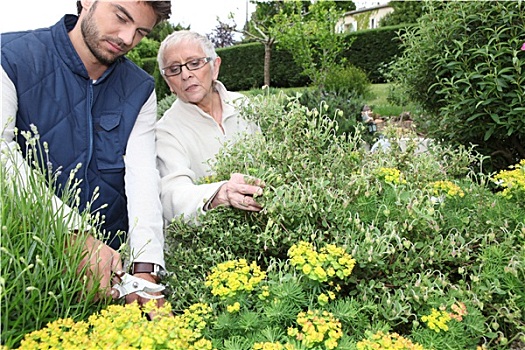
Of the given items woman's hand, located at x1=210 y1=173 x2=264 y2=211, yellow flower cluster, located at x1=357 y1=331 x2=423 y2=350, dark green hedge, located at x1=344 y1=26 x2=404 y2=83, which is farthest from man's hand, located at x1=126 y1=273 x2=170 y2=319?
dark green hedge, located at x1=344 y1=26 x2=404 y2=83

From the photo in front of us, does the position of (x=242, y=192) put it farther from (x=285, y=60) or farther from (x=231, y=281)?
(x=285, y=60)

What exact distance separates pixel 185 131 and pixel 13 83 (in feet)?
3.41

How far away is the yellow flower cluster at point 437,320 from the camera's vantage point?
154cm

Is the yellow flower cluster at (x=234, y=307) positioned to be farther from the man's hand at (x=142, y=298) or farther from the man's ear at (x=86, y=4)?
the man's ear at (x=86, y=4)

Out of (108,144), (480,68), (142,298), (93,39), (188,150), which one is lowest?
(142,298)

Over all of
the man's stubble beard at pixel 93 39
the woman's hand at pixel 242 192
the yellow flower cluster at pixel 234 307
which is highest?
the man's stubble beard at pixel 93 39

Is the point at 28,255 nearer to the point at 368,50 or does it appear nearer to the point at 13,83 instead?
the point at 13,83

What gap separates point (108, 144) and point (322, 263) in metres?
1.23

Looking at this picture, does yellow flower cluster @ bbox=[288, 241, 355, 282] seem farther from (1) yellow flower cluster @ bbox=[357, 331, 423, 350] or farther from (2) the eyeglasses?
(2) the eyeglasses

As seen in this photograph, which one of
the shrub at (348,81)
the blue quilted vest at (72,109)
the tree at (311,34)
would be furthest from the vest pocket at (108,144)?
the shrub at (348,81)

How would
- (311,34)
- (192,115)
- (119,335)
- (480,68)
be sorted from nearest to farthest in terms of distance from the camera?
(119,335), (192,115), (480,68), (311,34)

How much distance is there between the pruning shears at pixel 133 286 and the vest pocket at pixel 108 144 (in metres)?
0.67

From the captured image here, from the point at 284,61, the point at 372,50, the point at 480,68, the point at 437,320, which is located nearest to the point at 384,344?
the point at 437,320

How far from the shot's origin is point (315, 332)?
1376mm
